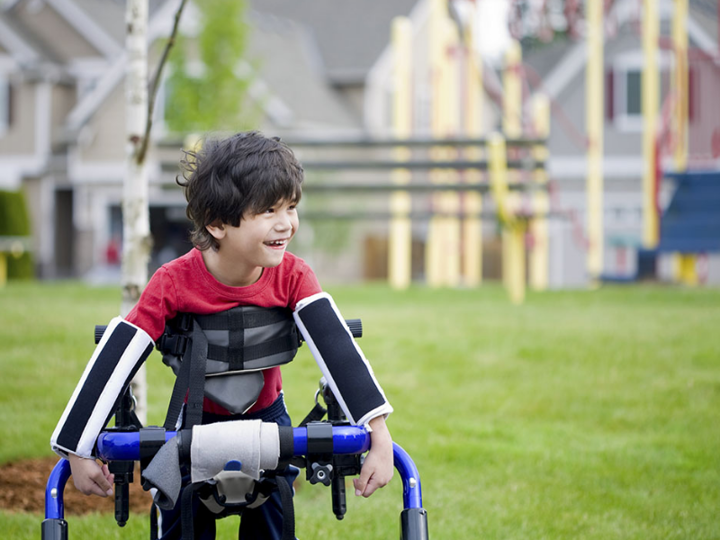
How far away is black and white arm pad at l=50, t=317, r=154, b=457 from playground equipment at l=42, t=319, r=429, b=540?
0.05 metres

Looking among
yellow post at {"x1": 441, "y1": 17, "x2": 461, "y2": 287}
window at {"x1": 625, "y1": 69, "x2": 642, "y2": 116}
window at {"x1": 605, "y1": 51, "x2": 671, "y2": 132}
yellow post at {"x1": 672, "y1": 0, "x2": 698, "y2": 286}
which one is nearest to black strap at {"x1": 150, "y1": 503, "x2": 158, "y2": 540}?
yellow post at {"x1": 672, "y1": 0, "x2": 698, "y2": 286}

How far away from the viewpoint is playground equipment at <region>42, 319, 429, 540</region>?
1854 mm

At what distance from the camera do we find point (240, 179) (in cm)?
207

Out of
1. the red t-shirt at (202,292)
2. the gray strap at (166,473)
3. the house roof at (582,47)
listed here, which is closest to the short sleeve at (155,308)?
the red t-shirt at (202,292)

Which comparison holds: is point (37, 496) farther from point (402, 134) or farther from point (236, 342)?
point (402, 134)

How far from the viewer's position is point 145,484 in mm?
1809

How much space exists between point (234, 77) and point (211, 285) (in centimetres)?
1701

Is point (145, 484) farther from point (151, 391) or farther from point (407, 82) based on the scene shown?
point (407, 82)

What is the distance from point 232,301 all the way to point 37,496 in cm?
189

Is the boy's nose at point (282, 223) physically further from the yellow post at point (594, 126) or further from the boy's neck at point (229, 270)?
the yellow post at point (594, 126)

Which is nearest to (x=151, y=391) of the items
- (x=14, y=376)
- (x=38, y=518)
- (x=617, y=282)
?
(x=14, y=376)

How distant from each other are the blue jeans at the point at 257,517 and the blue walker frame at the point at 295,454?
36 cm

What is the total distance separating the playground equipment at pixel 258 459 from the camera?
1854mm

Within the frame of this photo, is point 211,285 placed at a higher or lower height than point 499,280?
higher
